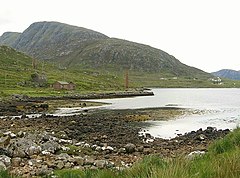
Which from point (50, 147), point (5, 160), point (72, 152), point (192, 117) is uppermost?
point (5, 160)

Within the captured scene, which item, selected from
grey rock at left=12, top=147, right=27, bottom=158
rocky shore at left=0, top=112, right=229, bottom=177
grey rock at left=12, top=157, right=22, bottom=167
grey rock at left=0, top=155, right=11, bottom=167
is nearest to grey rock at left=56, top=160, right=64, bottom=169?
rocky shore at left=0, top=112, right=229, bottom=177

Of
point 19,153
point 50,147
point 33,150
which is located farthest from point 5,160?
point 50,147

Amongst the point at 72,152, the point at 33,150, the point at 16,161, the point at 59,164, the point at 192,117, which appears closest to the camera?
the point at 59,164

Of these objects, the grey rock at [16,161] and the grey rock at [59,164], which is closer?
the grey rock at [59,164]

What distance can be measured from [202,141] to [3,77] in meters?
130

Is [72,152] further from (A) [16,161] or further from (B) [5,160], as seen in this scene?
(B) [5,160]

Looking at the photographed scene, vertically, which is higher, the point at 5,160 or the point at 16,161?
the point at 5,160

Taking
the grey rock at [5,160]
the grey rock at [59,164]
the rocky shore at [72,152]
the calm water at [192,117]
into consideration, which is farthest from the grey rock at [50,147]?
the calm water at [192,117]

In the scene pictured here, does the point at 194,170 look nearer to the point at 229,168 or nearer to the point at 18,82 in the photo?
the point at 229,168

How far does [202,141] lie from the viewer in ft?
105

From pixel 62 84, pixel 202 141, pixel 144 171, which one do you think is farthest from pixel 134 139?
pixel 62 84

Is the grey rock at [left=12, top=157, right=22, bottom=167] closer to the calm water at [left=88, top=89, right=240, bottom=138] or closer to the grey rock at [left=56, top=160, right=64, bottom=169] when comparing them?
the grey rock at [left=56, top=160, right=64, bottom=169]

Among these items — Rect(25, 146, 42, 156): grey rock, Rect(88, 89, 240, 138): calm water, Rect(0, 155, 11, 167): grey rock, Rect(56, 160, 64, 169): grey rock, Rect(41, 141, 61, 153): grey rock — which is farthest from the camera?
Rect(88, 89, 240, 138): calm water

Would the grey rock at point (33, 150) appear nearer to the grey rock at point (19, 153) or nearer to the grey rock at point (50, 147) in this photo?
the grey rock at point (19, 153)
